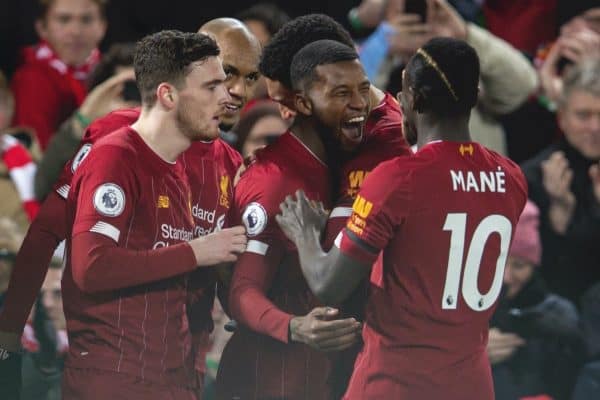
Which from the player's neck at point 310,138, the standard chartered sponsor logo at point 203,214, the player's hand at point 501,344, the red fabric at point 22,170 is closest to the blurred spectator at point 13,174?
the red fabric at point 22,170

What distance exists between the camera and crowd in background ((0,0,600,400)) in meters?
3.58

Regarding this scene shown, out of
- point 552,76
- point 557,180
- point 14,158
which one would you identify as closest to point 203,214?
point 14,158

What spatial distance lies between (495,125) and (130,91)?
1.07m

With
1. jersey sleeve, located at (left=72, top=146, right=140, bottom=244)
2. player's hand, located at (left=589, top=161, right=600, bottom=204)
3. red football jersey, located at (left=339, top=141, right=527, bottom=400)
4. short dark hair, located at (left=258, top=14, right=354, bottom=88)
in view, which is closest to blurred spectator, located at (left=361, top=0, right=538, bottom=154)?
player's hand, located at (left=589, top=161, right=600, bottom=204)

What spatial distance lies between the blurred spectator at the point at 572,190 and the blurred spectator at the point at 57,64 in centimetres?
148

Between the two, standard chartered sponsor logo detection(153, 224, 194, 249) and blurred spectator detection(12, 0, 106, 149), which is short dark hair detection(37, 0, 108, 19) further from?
standard chartered sponsor logo detection(153, 224, 194, 249)

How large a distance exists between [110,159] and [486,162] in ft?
2.45

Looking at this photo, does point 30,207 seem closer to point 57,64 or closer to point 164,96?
point 57,64

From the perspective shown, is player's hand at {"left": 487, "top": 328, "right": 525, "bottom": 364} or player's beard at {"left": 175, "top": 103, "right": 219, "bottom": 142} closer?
player's beard at {"left": 175, "top": 103, "right": 219, "bottom": 142}

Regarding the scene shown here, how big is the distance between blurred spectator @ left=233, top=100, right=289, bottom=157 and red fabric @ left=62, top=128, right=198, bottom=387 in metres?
0.85

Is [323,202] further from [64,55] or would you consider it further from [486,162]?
[64,55]

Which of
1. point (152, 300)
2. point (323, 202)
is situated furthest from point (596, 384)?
point (152, 300)

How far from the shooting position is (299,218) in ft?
8.87

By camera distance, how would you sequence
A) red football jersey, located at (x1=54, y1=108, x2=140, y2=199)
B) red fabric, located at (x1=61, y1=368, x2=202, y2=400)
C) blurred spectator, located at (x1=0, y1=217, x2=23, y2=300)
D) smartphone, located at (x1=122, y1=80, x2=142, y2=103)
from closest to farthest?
red fabric, located at (x1=61, y1=368, x2=202, y2=400) → red football jersey, located at (x1=54, y1=108, x2=140, y2=199) → blurred spectator, located at (x1=0, y1=217, x2=23, y2=300) → smartphone, located at (x1=122, y1=80, x2=142, y2=103)
